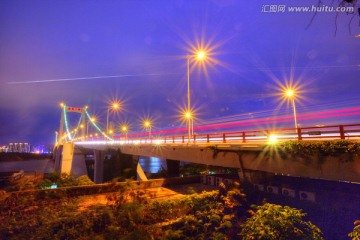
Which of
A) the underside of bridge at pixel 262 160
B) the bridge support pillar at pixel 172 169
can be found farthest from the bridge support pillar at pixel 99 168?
the underside of bridge at pixel 262 160

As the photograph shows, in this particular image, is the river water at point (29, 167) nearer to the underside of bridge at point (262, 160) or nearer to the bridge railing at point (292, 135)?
the underside of bridge at point (262, 160)

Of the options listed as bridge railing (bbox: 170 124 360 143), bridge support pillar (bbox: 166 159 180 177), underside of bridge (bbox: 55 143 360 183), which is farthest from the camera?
bridge support pillar (bbox: 166 159 180 177)

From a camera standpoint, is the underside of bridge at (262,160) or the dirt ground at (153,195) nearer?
the underside of bridge at (262,160)

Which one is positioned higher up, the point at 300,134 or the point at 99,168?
the point at 300,134

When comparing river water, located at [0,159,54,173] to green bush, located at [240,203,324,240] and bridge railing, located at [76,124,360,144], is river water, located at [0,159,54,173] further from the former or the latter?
green bush, located at [240,203,324,240]

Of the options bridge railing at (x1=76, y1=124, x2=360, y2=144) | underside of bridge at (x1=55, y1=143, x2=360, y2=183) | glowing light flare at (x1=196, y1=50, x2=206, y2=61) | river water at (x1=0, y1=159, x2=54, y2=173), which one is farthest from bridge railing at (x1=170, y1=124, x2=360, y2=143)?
river water at (x1=0, y1=159, x2=54, y2=173)

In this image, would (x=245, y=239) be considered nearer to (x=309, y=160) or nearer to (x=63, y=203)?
(x=309, y=160)

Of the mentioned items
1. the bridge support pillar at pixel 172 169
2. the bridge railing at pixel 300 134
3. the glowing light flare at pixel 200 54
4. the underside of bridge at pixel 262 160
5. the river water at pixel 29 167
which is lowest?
the river water at pixel 29 167

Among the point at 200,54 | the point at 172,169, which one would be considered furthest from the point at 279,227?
the point at 172,169

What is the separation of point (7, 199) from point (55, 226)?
5.88m

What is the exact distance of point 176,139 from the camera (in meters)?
26.9

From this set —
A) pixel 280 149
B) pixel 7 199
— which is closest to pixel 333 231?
pixel 280 149

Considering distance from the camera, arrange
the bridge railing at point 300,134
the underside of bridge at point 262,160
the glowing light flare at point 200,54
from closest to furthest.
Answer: the underside of bridge at point 262,160, the bridge railing at point 300,134, the glowing light flare at point 200,54

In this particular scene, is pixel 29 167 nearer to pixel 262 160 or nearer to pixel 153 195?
pixel 153 195
